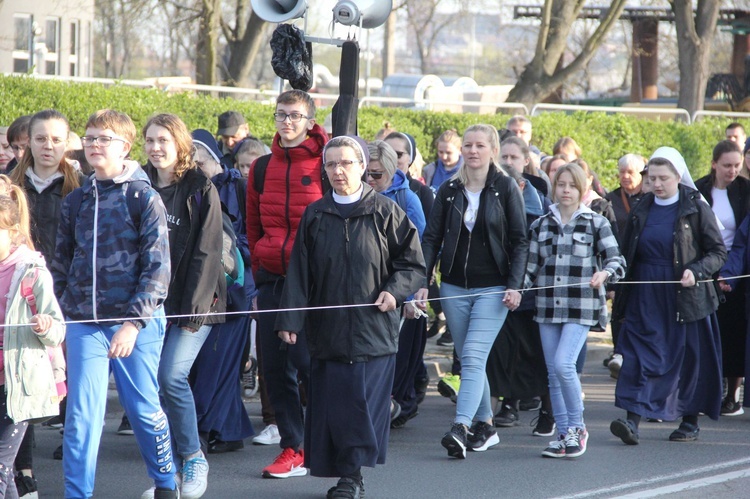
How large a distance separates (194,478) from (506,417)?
9.60 ft

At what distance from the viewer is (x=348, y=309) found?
585 centimetres

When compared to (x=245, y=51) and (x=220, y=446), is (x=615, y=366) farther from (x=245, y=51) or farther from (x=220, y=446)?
(x=245, y=51)

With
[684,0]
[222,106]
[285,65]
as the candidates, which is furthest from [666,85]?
[285,65]

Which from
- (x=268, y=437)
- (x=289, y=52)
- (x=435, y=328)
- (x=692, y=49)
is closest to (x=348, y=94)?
(x=289, y=52)

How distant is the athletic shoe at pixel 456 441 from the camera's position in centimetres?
700

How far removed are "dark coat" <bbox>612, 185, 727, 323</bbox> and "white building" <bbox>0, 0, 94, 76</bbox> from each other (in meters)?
21.1

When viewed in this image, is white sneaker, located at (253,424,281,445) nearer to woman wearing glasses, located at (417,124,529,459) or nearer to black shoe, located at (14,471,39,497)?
woman wearing glasses, located at (417,124,529,459)

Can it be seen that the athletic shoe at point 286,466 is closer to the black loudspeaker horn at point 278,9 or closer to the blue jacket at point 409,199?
the blue jacket at point 409,199

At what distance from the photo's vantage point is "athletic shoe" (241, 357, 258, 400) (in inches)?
353

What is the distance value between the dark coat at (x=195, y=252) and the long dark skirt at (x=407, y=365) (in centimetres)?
237

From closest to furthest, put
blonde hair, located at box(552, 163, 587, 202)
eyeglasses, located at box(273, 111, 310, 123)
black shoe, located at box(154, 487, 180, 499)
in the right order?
1. black shoe, located at box(154, 487, 180, 499)
2. eyeglasses, located at box(273, 111, 310, 123)
3. blonde hair, located at box(552, 163, 587, 202)

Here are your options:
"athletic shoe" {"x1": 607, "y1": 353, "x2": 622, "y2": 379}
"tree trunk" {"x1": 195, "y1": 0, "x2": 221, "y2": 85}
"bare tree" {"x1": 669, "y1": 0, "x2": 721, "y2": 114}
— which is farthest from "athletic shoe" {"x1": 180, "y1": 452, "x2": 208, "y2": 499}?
"bare tree" {"x1": 669, "y1": 0, "x2": 721, "y2": 114}

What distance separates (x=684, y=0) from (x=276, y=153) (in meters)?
20.1

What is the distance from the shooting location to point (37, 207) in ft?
21.5
